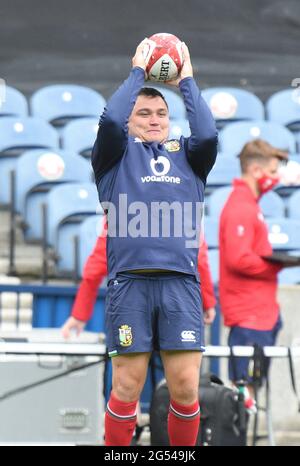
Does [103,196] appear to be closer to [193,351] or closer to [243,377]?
[193,351]

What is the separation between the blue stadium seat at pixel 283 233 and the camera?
938 centimetres

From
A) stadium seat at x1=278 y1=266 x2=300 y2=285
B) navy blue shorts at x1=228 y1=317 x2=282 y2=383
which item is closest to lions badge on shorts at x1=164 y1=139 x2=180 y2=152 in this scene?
navy blue shorts at x1=228 y1=317 x2=282 y2=383

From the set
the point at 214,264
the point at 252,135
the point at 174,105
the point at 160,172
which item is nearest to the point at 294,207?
the point at 252,135

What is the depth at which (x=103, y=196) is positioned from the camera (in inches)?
205

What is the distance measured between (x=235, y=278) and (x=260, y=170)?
2.43ft

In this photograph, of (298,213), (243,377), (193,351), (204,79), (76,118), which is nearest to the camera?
(193,351)

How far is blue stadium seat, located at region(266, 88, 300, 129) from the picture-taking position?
11.5 m

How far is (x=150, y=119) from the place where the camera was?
540 cm

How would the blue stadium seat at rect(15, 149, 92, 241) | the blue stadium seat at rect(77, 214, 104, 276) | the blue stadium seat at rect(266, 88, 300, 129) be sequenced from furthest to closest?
the blue stadium seat at rect(266, 88, 300, 129) → the blue stadium seat at rect(15, 149, 92, 241) → the blue stadium seat at rect(77, 214, 104, 276)

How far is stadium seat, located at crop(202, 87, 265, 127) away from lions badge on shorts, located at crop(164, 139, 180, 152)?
5.95m

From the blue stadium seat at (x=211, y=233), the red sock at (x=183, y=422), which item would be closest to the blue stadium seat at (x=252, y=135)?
the blue stadium seat at (x=211, y=233)

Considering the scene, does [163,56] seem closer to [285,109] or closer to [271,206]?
[271,206]

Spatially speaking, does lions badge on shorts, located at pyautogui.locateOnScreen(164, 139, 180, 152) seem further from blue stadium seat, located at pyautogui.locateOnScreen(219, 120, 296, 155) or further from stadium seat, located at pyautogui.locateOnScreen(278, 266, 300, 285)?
blue stadium seat, located at pyautogui.locateOnScreen(219, 120, 296, 155)

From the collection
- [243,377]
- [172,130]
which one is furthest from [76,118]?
[243,377]
